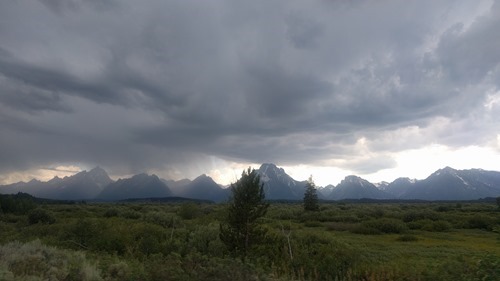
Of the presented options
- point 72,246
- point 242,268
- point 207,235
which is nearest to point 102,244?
point 72,246

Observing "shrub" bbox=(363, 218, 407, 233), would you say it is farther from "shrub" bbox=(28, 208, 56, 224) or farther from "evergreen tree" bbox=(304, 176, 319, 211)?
"shrub" bbox=(28, 208, 56, 224)

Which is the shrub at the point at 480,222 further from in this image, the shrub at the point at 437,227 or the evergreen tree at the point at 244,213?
the evergreen tree at the point at 244,213

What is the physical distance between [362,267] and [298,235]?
377 inches

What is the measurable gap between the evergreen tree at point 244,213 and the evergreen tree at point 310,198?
1924 inches

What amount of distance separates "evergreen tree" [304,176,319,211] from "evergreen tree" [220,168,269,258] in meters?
48.9

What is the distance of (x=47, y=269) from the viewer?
11.5 meters

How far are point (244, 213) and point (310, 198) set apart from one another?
51.2 metres

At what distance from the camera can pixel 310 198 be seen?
68125mm

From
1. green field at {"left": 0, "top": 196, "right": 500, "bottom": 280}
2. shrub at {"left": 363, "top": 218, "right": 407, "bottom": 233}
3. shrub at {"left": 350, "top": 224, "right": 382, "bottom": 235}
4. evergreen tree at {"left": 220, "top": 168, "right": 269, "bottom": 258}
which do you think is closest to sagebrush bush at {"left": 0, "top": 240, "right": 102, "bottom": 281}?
green field at {"left": 0, "top": 196, "right": 500, "bottom": 280}

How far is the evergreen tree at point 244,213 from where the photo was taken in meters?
19.0

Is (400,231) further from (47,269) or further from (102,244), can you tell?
(47,269)

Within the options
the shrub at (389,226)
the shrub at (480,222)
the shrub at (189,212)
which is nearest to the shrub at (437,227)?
the shrub at (389,226)

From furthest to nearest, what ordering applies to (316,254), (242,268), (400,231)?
(400,231) < (316,254) < (242,268)

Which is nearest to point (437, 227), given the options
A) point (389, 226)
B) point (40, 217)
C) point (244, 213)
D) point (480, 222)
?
point (389, 226)
